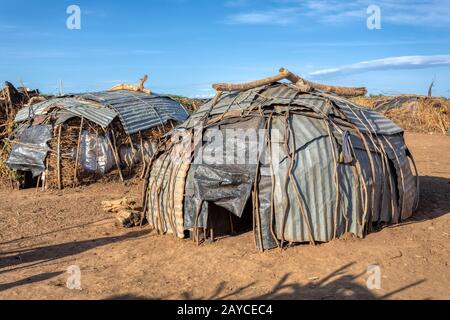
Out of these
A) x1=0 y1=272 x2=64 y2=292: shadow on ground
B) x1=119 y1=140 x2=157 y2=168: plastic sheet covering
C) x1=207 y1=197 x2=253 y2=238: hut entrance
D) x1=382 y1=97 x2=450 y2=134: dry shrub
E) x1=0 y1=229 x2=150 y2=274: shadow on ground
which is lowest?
x1=0 y1=272 x2=64 y2=292: shadow on ground

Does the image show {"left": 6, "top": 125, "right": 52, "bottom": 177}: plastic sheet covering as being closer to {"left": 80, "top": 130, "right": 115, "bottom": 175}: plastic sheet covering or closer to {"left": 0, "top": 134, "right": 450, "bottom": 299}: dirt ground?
{"left": 80, "top": 130, "right": 115, "bottom": 175}: plastic sheet covering

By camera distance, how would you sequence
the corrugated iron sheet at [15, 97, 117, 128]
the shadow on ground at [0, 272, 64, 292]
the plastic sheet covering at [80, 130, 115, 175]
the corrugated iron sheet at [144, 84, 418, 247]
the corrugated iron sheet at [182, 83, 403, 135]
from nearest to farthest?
the shadow on ground at [0, 272, 64, 292] → the corrugated iron sheet at [144, 84, 418, 247] → the corrugated iron sheet at [182, 83, 403, 135] → the plastic sheet covering at [80, 130, 115, 175] → the corrugated iron sheet at [15, 97, 117, 128]

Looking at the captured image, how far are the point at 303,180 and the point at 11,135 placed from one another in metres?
10.7

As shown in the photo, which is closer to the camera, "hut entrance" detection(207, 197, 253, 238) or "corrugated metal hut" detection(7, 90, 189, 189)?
"hut entrance" detection(207, 197, 253, 238)

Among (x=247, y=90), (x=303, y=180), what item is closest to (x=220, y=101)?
(x=247, y=90)

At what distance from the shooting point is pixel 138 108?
50.6 feet

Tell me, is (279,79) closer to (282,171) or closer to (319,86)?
(319,86)

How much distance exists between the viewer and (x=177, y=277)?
22.1 feet

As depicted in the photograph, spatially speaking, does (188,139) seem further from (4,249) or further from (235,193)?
(4,249)

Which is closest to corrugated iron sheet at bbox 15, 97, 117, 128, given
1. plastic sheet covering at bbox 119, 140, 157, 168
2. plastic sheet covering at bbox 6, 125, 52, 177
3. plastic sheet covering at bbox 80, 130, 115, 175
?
plastic sheet covering at bbox 80, 130, 115, 175

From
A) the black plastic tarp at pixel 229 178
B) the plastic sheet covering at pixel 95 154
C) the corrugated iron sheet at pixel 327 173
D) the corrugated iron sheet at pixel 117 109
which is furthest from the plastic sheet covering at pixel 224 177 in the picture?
the corrugated iron sheet at pixel 117 109

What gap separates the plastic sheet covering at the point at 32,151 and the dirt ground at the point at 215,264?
3825mm

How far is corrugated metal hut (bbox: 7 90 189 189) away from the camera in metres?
13.4

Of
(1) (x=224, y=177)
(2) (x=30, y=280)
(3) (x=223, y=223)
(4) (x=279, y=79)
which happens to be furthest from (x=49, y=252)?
(4) (x=279, y=79)
